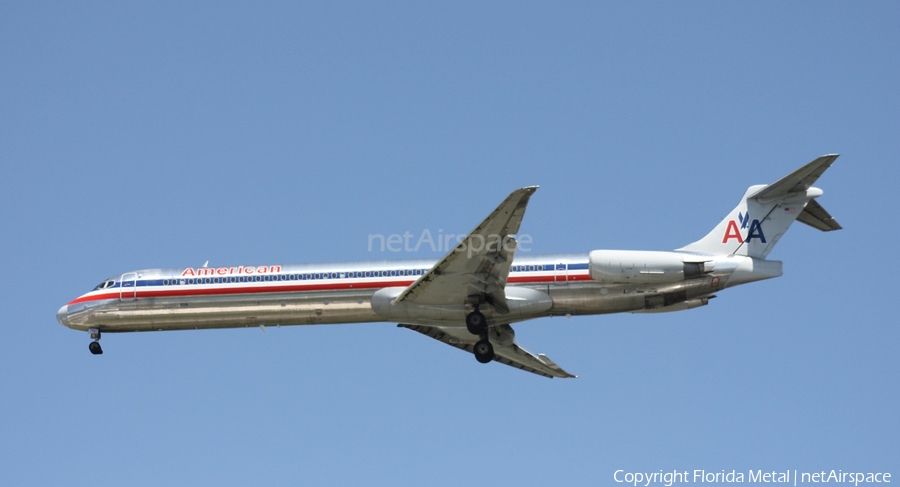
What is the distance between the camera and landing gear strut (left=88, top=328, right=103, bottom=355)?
37219 mm

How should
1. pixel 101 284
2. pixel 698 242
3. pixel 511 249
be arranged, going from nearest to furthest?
pixel 511 249 < pixel 698 242 < pixel 101 284

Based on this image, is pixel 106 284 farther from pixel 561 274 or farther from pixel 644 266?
pixel 644 266

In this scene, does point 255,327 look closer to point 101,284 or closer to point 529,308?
point 101,284

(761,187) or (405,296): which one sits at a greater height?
(761,187)

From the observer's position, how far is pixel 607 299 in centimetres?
3356

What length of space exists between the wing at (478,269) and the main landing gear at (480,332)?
0.43m

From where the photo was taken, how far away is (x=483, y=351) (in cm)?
3516

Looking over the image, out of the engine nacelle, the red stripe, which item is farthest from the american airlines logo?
the red stripe

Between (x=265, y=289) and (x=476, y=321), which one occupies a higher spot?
(x=265, y=289)

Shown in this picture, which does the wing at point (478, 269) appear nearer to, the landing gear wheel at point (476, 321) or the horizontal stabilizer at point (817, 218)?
the landing gear wheel at point (476, 321)

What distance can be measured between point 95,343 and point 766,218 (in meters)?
21.1

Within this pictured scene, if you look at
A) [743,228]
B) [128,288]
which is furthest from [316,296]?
[743,228]

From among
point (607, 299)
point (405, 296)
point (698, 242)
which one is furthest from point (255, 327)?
point (698, 242)

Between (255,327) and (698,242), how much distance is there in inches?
539
